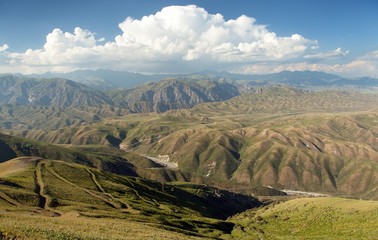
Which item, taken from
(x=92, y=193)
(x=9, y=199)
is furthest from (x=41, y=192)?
(x=92, y=193)

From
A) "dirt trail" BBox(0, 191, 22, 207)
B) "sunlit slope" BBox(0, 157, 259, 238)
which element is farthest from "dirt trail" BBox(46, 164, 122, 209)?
"dirt trail" BBox(0, 191, 22, 207)

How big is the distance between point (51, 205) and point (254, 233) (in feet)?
234

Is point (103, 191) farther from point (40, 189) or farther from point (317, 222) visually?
point (317, 222)

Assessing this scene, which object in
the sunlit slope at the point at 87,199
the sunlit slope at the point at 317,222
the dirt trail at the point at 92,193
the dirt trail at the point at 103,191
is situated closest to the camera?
the sunlit slope at the point at 317,222

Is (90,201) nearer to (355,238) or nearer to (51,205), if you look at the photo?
(51,205)

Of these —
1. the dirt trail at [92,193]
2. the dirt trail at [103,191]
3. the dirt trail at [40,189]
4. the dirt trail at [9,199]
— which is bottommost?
the dirt trail at [103,191]

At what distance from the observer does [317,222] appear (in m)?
108

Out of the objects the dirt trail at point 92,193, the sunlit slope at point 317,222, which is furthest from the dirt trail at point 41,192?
the sunlit slope at point 317,222

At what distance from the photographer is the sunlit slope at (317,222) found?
92500 mm

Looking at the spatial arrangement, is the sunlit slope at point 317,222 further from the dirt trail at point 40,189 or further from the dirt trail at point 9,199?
the dirt trail at point 9,199

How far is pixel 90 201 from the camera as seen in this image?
13225cm

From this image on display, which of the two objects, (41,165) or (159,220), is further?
(41,165)

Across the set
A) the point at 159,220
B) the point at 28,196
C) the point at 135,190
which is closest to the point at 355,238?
the point at 159,220

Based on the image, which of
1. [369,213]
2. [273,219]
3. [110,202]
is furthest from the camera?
[110,202]
